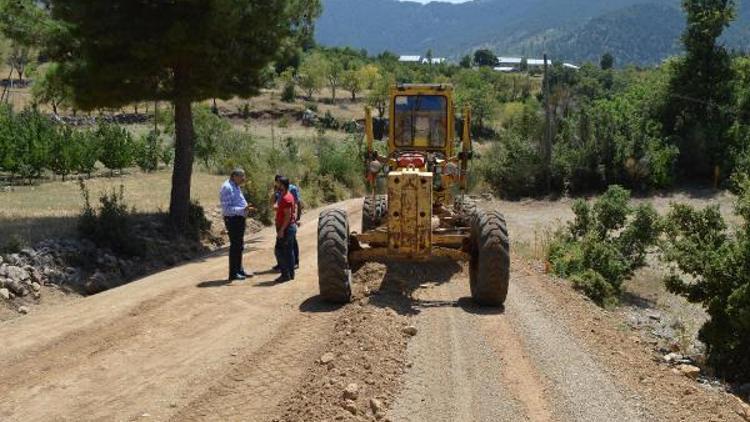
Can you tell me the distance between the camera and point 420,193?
998 centimetres

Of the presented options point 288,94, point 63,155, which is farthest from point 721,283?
point 288,94

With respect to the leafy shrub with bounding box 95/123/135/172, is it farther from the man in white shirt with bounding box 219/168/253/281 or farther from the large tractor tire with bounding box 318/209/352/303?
the large tractor tire with bounding box 318/209/352/303

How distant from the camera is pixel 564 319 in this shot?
10.6 meters

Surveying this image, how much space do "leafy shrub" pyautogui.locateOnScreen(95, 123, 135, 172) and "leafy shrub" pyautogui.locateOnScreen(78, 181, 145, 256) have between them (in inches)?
492

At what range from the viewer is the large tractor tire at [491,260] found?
33.1 ft

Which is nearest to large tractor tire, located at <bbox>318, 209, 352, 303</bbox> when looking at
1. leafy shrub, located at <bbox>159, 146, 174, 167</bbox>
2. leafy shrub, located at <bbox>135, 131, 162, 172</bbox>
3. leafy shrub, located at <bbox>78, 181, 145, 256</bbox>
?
leafy shrub, located at <bbox>78, 181, 145, 256</bbox>

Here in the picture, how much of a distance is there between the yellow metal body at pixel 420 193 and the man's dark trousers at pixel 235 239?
2382mm

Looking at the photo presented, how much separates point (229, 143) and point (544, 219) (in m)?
13.7

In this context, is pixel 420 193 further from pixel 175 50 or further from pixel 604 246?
pixel 604 246

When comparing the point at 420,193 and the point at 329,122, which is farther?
the point at 329,122

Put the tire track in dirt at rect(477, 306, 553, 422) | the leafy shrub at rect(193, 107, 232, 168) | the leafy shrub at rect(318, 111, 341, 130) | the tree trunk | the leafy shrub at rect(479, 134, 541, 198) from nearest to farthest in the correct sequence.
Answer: the tire track in dirt at rect(477, 306, 553, 422) < the tree trunk < the leafy shrub at rect(193, 107, 232, 168) < the leafy shrub at rect(479, 134, 541, 198) < the leafy shrub at rect(318, 111, 341, 130)

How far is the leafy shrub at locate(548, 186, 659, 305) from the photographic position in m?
15.8

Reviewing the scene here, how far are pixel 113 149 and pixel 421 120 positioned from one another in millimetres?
16501

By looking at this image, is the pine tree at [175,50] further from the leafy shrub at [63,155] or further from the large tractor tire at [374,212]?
the leafy shrub at [63,155]
